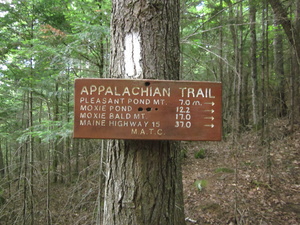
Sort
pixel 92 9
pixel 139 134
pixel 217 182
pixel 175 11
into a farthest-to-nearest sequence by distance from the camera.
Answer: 1. pixel 217 182
2. pixel 92 9
3. pixel 175 11
4. pixel 139 134

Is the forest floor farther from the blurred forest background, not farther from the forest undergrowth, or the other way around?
the blurred forest background

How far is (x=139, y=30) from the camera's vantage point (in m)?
1.36

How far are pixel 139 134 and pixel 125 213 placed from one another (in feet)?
1.64

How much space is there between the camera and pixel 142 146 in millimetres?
1293

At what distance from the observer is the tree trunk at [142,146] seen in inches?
50.4

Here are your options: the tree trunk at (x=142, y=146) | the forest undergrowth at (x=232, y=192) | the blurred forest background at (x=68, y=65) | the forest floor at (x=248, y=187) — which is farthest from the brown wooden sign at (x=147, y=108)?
the forest floor at (x=248, y=187)

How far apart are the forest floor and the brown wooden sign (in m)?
2.78

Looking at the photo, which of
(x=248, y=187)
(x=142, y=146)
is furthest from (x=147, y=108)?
(x=248, y=187)

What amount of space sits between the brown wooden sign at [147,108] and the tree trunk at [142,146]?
0.14m

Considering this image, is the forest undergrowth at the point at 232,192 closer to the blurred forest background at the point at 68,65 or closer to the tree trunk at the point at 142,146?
the blurred forest background at the point at 68,65

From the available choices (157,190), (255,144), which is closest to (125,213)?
(157,190)

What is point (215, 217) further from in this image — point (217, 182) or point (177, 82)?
point (177, 82)

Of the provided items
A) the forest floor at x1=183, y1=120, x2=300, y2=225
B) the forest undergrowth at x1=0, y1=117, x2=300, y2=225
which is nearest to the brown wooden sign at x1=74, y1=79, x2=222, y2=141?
the forest undergrowth at x1=0, y1=117, x2=300, y2=225

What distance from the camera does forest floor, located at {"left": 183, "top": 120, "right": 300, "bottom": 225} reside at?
173 inches
